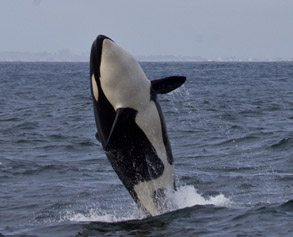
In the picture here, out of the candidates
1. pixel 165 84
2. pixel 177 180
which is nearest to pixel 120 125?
pixel 165 84

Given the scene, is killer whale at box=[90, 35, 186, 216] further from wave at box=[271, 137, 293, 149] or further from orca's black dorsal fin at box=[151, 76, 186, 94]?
wave at box=[271, 137, 293, 149]

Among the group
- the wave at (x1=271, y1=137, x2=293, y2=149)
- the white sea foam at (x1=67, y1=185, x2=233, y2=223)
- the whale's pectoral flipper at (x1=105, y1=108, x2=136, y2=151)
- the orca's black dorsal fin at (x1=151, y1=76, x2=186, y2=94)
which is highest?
the orca's black dorsal fin at (x1=151, y1=76, x2=186, y2=94)

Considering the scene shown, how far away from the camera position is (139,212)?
11.0 metres

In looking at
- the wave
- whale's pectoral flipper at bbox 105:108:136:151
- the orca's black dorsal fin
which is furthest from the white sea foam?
the wave

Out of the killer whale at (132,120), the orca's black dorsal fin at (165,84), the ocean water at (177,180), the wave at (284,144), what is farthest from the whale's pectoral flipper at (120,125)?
the wave at (284,144)

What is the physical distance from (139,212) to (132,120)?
1677 millimetres

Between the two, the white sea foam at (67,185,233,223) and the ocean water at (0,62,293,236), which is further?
the white sea foam at (67,185,233,223)

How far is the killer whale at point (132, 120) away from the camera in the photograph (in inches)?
396

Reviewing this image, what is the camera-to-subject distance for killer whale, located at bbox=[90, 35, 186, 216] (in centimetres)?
1005

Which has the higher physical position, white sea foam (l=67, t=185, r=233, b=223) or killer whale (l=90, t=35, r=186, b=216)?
killer whale (l=90, t=35, r=186, b=216)

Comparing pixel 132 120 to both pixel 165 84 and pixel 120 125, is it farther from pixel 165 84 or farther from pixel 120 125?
pixel 165 84

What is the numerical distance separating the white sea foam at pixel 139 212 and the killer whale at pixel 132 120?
459 millimetres

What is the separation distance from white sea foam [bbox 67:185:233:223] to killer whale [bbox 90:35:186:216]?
1.51 feet

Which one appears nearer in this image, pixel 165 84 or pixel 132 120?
pixel 132 120
